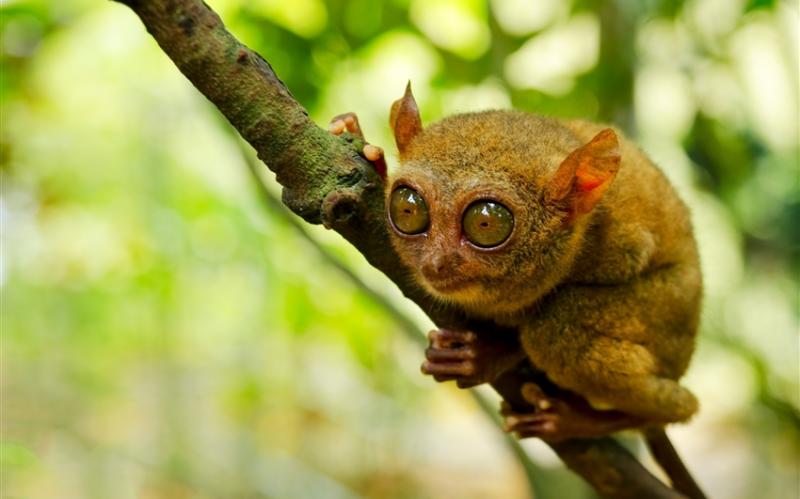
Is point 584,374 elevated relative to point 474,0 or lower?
lower

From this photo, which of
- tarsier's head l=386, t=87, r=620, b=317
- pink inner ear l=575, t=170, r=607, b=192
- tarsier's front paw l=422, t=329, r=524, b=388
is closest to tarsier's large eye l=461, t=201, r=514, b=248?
tarsier's head l=386, t=87, r=620, b=317

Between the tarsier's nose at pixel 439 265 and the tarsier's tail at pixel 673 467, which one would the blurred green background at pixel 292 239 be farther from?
the tarsier's nose at pixel 439 265

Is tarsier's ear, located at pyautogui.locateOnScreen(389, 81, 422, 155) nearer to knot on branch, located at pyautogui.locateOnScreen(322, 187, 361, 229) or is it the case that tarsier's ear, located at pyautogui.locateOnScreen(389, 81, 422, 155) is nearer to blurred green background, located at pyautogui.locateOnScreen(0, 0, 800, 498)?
knot on branch, located at pyautogui.locateOnScreen(322, 187, 361, 229)

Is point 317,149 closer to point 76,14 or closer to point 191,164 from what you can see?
point 76,14

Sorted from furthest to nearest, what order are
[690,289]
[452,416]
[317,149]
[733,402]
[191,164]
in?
1. [452,416]
2. [733,402]
3. [191,164]
4. [690,289]
5. [317,149]

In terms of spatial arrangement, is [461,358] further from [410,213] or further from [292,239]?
[292,239]

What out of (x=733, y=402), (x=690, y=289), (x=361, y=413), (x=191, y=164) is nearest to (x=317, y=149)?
(x=690, y=289)

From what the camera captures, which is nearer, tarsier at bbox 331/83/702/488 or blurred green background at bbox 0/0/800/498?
tarsier at bbox 331/83/702/488
